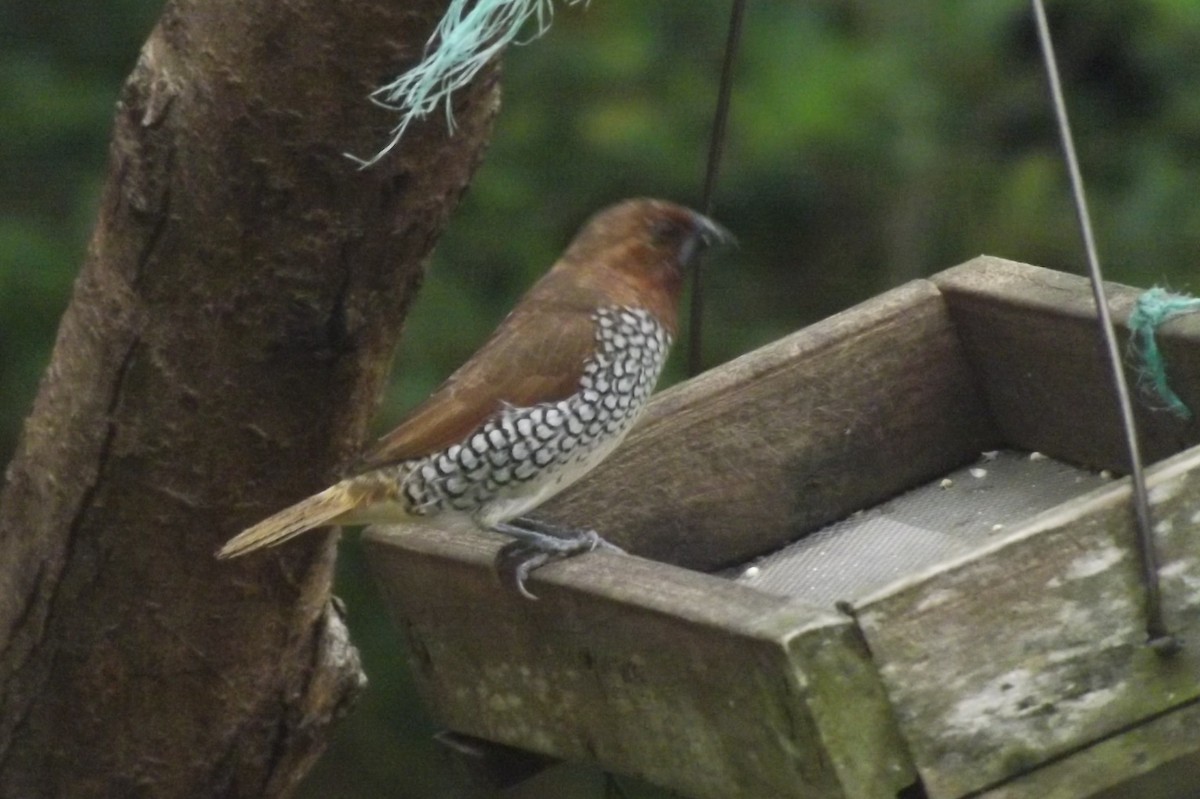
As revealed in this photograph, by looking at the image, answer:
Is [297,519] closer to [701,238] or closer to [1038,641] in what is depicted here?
[701,238]

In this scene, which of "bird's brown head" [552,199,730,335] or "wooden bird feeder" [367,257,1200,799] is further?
"bird's brown head" [552,199,730,335]

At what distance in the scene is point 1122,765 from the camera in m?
2.53

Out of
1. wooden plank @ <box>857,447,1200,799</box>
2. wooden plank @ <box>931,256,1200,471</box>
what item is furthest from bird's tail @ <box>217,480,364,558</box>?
wooden plank @ <box>931,256,1200,471</box>

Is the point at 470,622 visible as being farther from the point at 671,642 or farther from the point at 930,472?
the point at 930,472

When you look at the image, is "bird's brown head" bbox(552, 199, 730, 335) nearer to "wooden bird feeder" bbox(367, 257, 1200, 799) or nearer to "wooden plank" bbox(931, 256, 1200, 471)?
"wooden bird feeder" bbox(367, 257, 1200, 799)

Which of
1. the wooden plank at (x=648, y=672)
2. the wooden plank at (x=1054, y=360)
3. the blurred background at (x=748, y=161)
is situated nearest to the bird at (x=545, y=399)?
the wooden plank at (x=648, y=672)

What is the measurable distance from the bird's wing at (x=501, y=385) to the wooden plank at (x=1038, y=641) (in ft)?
2.74

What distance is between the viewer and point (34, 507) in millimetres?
2922

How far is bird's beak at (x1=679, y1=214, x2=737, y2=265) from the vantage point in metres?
3.29

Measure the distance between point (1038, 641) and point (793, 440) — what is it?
0.90 metres

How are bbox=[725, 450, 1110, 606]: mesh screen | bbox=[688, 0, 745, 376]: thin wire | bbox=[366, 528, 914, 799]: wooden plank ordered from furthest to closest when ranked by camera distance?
bbox=[725, 450, 1110, 606]: mesh screen < bbox=[688, 0, 745, 376]: thin wire < bbox=[366, 528, 914, 799]: wooden plank

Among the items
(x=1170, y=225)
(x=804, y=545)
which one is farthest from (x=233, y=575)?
(x=1170, y=225)

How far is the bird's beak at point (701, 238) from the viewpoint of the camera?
10.8 ft

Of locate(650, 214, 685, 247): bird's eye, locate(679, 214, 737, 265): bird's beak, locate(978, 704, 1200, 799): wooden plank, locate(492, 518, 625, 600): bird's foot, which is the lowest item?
locate(978, 704, 1200, 799): wooden plank
